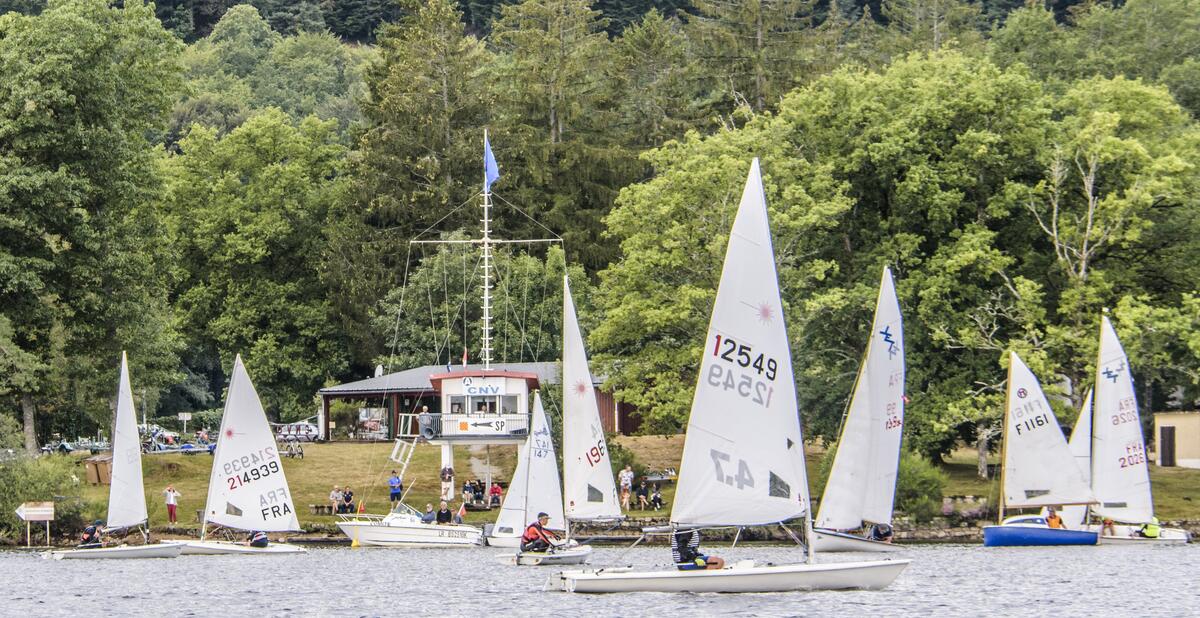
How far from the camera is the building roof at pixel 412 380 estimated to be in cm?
8431

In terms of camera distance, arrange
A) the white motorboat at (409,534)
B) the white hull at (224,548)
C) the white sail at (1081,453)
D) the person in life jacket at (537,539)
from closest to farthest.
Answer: the person in life jacket at (537,539)
the white hull at (224,548)
the white sail at (1081,453)
the white motorboat at (409,534)

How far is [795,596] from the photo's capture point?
3950cm

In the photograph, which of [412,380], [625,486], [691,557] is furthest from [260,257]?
[691,557]

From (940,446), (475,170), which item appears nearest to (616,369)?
(940,446)

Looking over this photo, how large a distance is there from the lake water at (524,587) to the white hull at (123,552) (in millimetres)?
353

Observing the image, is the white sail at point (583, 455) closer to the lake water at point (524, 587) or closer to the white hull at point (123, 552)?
the lake water at point (524, 587)

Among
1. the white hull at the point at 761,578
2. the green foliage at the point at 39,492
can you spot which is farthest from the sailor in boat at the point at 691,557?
the green foliage at the point at 39,492

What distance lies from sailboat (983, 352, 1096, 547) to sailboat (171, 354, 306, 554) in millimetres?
22033

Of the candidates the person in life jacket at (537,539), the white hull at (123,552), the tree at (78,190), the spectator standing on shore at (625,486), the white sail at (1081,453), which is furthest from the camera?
the tree at (78,190)

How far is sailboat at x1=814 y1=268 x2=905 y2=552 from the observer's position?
49125 millimetres

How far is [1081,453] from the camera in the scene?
59.3 m

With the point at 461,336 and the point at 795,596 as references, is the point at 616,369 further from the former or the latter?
the point at 795,596

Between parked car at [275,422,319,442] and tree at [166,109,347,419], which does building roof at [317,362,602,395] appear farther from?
tree at [166,109,347,419]

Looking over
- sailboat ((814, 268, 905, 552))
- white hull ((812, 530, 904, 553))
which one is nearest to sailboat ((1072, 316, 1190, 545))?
sailboat ((814, 268, 905, 552))
